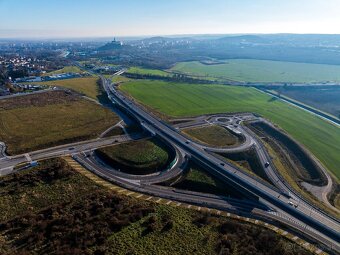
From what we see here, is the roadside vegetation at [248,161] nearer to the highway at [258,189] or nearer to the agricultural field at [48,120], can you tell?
the highway at [258,189]

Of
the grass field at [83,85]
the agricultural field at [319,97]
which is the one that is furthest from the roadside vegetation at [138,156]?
the agricultural field at [319,97]

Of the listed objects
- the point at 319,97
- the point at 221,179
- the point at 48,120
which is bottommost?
the point at 319,97

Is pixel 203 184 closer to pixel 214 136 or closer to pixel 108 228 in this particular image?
pixel 108 228

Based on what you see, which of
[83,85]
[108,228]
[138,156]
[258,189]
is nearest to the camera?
[108,228]

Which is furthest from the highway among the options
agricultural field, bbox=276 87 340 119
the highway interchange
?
agricultural field, bbox=276 87 340 119

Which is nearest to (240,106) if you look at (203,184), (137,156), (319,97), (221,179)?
(319,97)

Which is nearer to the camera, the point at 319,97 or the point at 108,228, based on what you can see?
the point at 108,228

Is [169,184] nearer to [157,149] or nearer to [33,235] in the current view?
[157,149]

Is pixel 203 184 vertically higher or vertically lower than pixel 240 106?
higher
